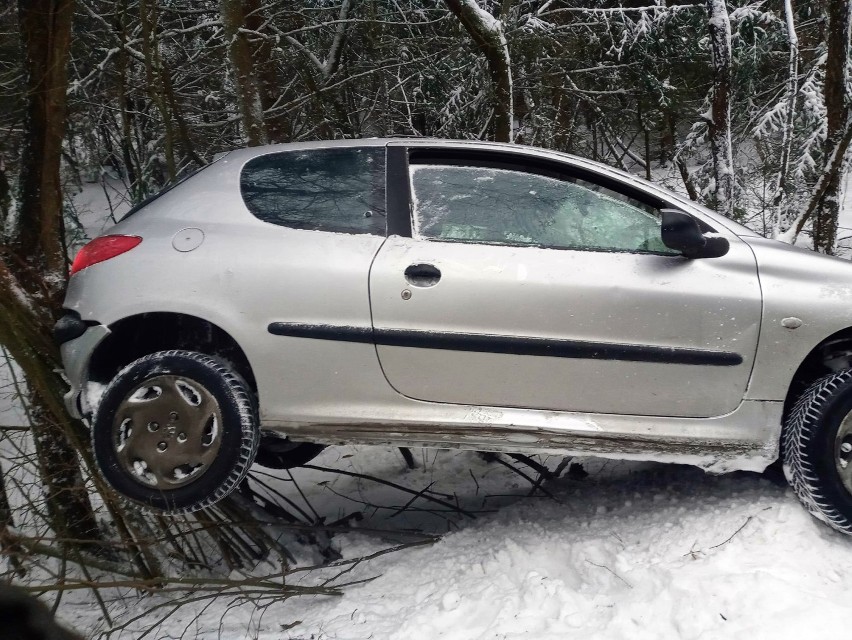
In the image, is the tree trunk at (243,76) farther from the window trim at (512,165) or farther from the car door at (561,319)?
the car door at (561,319)

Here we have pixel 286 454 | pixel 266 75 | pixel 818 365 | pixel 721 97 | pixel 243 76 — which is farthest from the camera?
pixel 266 75

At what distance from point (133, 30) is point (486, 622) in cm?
852

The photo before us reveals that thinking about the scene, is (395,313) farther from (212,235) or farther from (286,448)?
(286,448)

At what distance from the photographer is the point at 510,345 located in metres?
3.02

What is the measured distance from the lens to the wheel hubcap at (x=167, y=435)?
3047 mm

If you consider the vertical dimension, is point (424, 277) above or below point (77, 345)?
above

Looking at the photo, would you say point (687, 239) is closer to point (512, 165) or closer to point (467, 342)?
point (512, 165)

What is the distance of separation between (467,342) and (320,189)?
1017mm

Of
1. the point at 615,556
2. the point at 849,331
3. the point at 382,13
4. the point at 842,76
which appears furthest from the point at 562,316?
the point at 382,13

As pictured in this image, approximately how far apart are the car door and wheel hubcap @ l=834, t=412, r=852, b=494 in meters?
0.45

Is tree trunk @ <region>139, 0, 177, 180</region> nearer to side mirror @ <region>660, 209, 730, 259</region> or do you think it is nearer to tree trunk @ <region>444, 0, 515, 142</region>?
tree trunk @ <region>444, 0, 515, 142</region>

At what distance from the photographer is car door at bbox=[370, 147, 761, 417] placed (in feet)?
9.91

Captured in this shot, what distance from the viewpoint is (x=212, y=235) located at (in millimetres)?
3168

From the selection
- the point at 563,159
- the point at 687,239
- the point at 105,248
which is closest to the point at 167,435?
the point at 105,248
